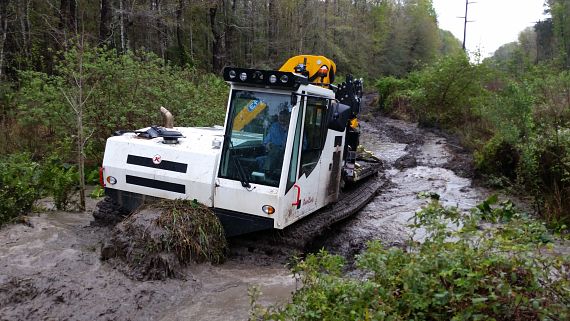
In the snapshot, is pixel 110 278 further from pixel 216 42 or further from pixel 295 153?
pixel 216 42

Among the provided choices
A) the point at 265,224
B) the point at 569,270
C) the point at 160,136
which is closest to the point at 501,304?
the point at 569,270

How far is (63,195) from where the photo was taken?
8.03 metres

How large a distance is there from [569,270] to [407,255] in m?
1.09

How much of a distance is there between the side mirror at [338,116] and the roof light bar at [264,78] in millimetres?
813

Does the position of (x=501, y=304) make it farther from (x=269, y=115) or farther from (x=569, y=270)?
(x=269, y=115)

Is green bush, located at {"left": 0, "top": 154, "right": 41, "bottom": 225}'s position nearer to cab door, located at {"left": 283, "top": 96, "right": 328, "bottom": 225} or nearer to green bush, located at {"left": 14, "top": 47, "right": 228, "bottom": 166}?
green bush, located at {"left": 14, "top": 47, "right": 228, "bottom": 166}

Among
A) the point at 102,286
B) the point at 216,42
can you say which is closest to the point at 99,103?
the point at 102,286

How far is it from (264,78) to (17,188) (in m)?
4.17

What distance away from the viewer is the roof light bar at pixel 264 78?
5.85 meters

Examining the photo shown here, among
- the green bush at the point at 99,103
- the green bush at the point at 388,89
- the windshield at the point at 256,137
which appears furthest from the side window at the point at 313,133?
the green bush at the point at 388,89

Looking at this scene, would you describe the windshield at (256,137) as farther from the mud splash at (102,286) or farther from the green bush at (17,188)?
the green bush at (17,188)

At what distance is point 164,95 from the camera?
11.9 m

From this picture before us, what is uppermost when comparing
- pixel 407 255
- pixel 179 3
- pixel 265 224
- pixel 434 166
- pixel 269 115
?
pixel 179 3

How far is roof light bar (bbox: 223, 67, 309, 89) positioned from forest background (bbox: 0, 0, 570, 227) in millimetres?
3227
